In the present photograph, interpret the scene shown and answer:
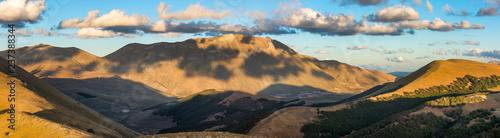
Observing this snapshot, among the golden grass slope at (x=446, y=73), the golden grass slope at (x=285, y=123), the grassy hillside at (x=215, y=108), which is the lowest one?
the grassy hillside at (x=215, y=108)

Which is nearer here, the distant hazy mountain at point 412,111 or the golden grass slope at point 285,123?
the distant hazy mountain at point 412,111

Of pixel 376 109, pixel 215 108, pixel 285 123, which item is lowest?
pixel 215 108

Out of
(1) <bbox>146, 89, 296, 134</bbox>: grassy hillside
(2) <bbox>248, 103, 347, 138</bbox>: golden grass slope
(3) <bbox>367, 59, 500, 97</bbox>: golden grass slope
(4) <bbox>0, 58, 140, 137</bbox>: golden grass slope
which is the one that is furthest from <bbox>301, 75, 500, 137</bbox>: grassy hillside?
(1) <bbox>146, 89, 296, 134</bbox>: grassy hillside

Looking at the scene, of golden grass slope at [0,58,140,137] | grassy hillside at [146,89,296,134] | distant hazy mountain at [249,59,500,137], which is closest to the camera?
golden grass slope at [0,58,140,137]

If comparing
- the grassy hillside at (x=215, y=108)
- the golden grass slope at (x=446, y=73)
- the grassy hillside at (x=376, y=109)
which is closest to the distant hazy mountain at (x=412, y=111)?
the golden grass slope at (x=446, y=73)

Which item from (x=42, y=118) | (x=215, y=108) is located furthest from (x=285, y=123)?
(x=215, y=108)

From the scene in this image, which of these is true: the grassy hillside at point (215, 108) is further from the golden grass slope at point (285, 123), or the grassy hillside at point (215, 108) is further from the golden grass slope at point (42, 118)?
the golden grass slope at point (42, 118)

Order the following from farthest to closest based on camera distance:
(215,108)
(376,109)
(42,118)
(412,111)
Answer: (215,108), (376,109), (412,111), (42,118)

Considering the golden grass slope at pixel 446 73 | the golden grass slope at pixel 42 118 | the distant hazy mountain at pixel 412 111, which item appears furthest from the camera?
the golden grass slope at pixel 446 73

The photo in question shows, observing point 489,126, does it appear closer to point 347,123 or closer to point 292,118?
point 347,123

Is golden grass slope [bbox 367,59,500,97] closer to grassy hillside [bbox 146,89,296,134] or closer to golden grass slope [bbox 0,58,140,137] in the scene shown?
grassy hillside [bbox 146,89,296,134]

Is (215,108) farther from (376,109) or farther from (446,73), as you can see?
(446,73)

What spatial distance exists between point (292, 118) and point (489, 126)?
3439 centimetres

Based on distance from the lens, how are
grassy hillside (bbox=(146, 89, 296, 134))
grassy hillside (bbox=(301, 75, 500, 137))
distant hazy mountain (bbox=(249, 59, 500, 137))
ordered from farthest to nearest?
grassy hillside (bbox=(146, 89, 296, 134))
grassy hillside (bbox=(301, 75, 500, 137))
distant hazy mountain (bbox=(249, 59, 500, 137))
